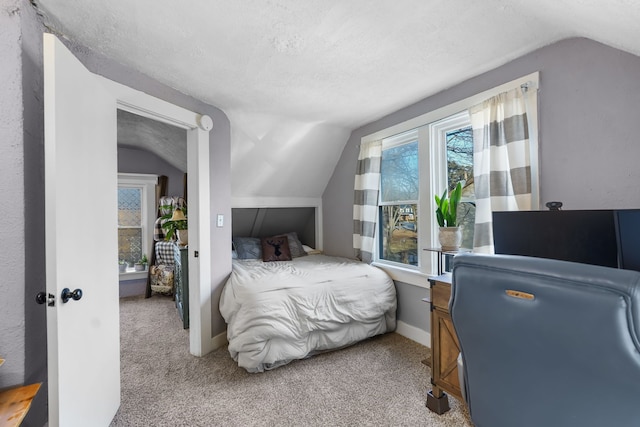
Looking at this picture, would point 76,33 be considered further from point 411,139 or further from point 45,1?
point 411,139

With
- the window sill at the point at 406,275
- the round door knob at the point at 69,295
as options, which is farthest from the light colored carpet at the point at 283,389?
the round door knob at the point at 69,295

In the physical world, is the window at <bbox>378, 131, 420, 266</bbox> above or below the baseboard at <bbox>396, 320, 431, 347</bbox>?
above

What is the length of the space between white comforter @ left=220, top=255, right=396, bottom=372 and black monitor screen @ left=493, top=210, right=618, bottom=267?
132 cm

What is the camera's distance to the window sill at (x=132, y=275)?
4.15 meters

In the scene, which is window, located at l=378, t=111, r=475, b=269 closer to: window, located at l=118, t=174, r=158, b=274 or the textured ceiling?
the textured ceiling

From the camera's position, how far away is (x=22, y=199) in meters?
1.29

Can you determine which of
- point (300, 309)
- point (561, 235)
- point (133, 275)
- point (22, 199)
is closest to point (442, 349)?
point (561, 235)

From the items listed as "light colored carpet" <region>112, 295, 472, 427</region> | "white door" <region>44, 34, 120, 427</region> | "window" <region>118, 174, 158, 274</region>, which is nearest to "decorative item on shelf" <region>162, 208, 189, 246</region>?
"window" <region>118, 174, 158, 274</region>

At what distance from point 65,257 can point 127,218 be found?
366 centimetres

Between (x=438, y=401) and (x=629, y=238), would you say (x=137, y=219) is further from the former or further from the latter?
(x=629, y=238)

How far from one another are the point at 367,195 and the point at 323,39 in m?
1.74

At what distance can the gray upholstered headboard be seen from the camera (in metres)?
3.78

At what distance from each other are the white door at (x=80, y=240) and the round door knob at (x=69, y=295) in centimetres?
2

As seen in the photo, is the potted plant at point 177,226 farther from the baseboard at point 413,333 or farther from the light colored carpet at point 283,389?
the baseboard at point 413,333
